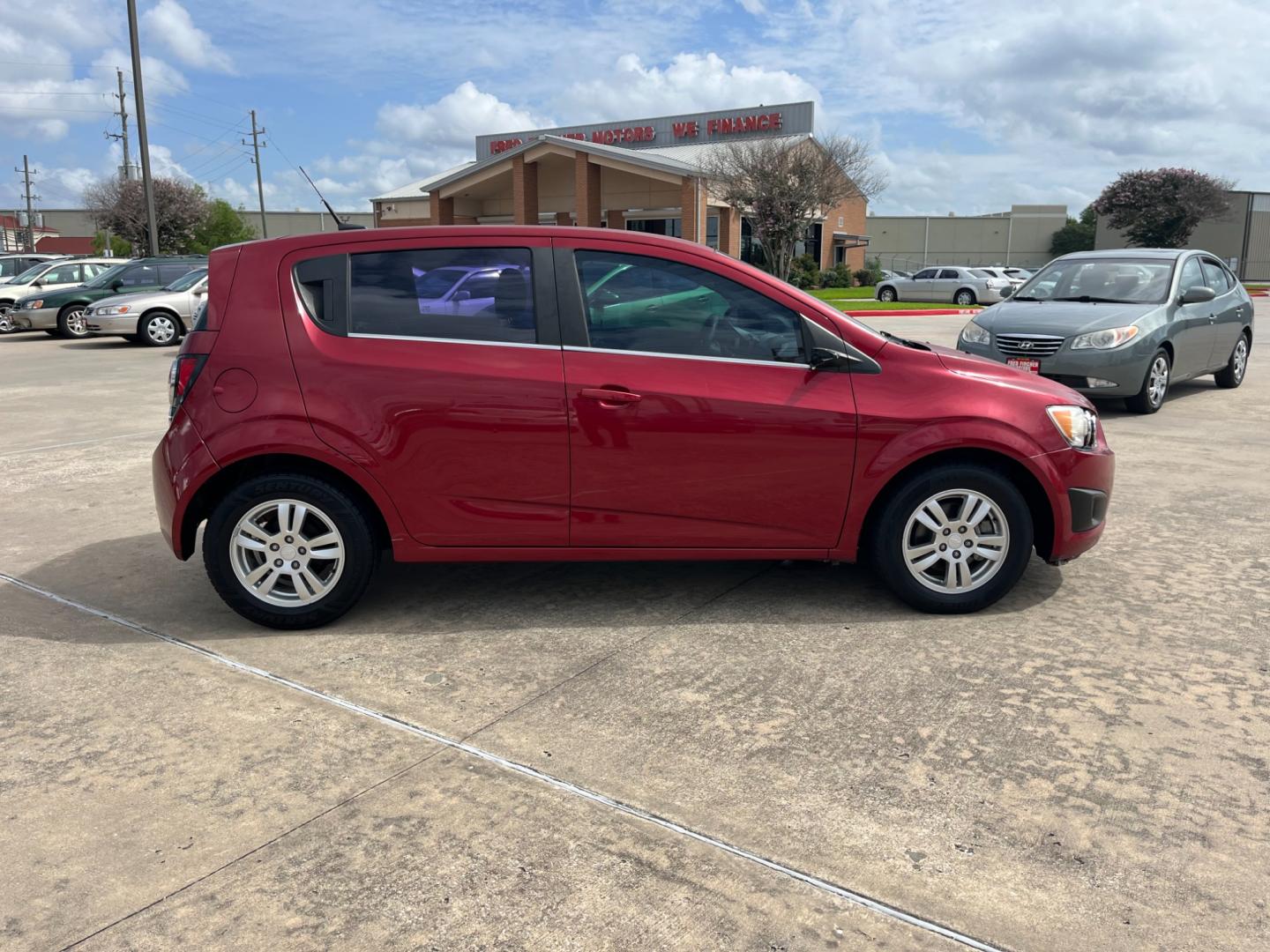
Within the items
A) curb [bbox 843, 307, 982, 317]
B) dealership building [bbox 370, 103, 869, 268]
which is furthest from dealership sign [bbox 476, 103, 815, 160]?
curb [bbox 843, 307, 982, 317]

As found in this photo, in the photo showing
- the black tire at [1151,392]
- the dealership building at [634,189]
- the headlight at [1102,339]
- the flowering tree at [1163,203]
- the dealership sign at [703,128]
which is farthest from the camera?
the flowering tree at [1163,203]

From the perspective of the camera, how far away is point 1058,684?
12.6 ft

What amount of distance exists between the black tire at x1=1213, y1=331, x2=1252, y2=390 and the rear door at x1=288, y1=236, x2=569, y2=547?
10.9m

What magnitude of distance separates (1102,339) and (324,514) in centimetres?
809

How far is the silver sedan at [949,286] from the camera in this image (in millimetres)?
34375

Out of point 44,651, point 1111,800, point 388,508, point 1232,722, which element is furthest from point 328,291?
point 1232,722

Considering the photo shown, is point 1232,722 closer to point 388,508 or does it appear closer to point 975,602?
point 975,602

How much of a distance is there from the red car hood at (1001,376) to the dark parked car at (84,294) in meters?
18.0

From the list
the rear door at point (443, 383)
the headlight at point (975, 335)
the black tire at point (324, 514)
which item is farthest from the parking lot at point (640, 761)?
the headlight at point (975, 335)

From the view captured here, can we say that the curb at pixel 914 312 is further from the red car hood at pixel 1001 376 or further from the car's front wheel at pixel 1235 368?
the red car hood at pixel 1001 376

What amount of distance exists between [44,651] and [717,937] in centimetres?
322

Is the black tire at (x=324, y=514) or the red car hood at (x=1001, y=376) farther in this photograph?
the red car hood at (x=1001, y=376)

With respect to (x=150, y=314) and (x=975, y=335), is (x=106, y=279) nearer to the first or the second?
(x=150, y=314)

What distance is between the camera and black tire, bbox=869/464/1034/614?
4.42m
